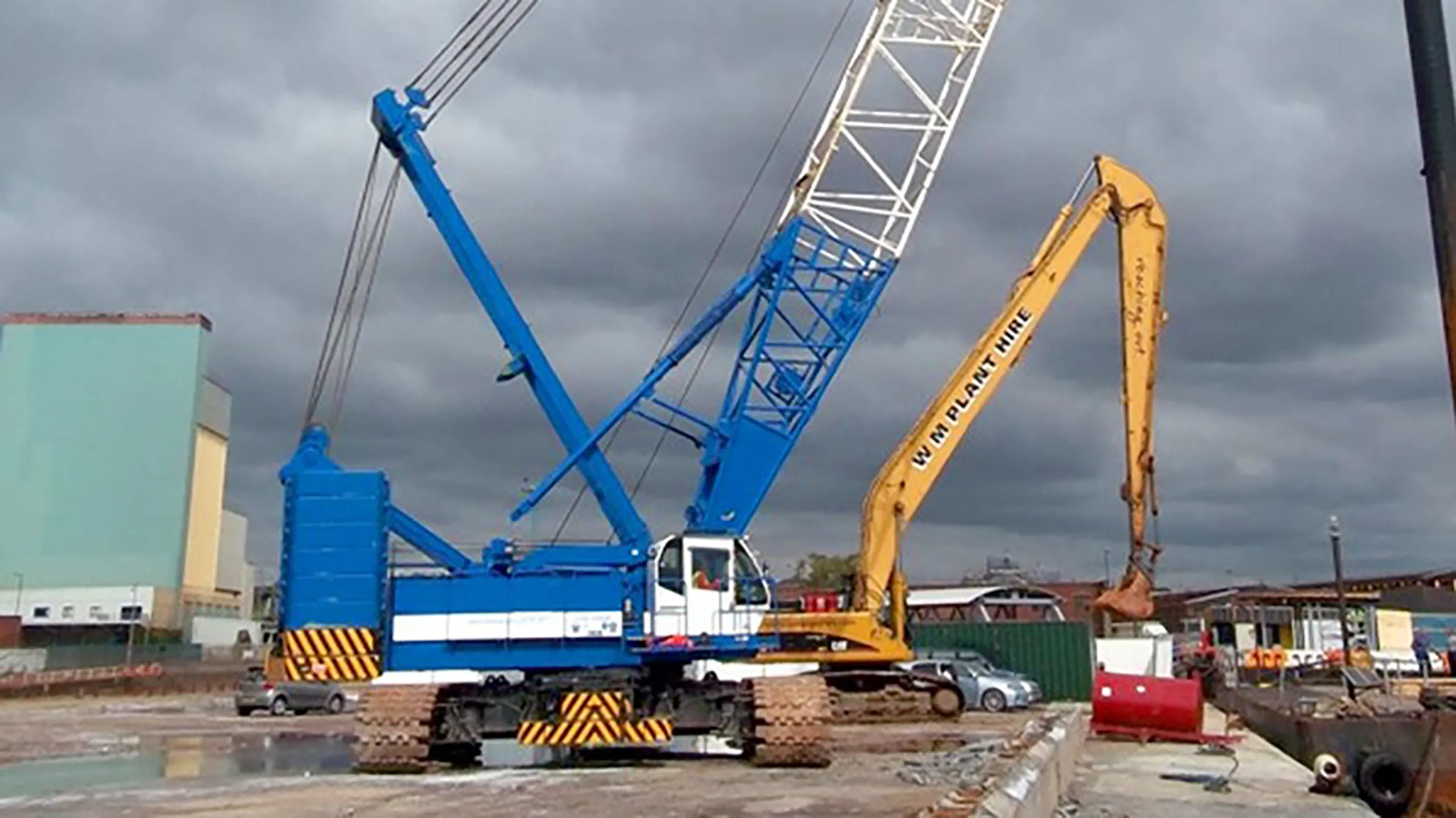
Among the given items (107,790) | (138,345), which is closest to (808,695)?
(107,790)

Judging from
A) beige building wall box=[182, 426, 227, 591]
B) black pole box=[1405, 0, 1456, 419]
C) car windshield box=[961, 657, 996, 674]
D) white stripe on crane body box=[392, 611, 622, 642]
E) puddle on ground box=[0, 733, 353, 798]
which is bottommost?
puddle on ground box=[0, 733, 353, 798]

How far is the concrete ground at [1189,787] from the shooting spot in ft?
48.3

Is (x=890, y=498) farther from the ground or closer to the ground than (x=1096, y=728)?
farther from the ground

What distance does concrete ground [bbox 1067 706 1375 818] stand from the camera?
1472 centimetres

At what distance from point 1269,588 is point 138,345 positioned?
66.1 metres

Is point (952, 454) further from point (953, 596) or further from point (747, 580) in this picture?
point (953, 596)

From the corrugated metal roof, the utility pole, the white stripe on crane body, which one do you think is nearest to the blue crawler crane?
the white stripe on crane body

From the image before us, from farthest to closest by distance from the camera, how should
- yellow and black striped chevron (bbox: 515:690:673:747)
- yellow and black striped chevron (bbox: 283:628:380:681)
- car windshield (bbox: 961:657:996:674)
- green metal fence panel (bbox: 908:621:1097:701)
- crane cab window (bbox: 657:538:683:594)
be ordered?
green metal fence panel (bbox: 908:621:1097:701)
car windshield (bbox: 961:657:996:674)
crane cab window (bbox: 657:538:683:594)
yellow and black striped chevron (bbox: 515:690:673:747)
yellow and black striped chevron (bbox: 283:628:380:681)

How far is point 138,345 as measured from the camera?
8275cm

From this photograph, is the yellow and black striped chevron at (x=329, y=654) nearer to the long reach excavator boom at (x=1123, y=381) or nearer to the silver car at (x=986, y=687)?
the long reach excavator boom at (x=1123, y=381)

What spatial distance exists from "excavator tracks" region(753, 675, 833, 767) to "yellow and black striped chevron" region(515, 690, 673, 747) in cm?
142

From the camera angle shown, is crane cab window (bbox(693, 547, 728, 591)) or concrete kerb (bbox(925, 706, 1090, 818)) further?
crane cab window (bbox(693, 547, 728, 591))

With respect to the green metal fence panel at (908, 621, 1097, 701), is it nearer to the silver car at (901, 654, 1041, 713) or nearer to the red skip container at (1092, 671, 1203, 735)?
the silver car at (901, 654, 1041, 713)

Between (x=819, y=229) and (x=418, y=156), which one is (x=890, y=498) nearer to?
(x=819, y=229)
